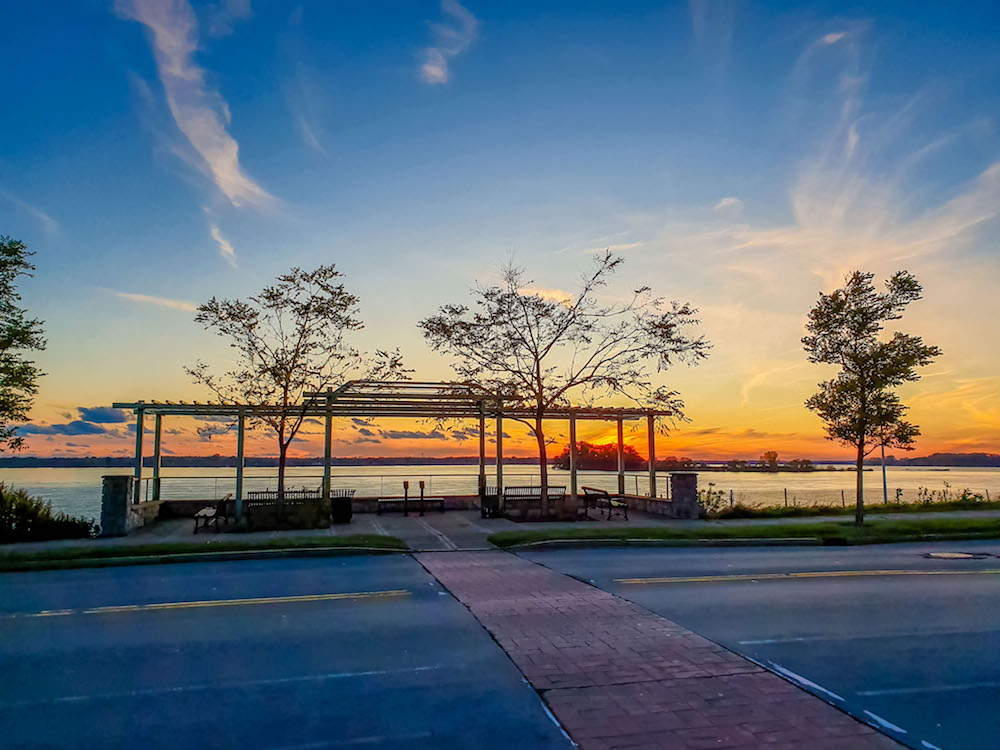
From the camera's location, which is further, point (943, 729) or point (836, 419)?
point (836, 419)

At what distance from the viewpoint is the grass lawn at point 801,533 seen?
1605 cm

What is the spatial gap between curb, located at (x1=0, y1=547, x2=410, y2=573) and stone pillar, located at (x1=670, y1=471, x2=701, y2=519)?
1123 centimetres

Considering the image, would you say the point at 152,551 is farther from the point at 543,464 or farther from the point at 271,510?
the point at 543,464

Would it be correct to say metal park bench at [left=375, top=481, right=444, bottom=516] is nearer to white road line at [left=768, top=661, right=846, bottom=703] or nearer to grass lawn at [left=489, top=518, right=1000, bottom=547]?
grass lawn at [left=489, top=518, right=1000, bottom=547]

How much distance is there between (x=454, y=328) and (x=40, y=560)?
547 inches

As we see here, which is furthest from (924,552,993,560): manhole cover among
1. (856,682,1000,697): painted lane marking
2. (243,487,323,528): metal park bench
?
(243,487,323,528): metal park bench

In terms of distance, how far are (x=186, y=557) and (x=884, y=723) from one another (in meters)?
12.1

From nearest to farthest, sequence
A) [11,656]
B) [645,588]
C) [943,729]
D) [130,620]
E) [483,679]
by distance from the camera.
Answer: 1. [943,729]
2. [483,679]
3. [11,656]
4. [130,620]
5. [645,588]

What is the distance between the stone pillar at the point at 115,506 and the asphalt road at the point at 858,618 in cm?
1105

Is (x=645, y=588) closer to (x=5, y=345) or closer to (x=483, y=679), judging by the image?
(x=483, y=679)

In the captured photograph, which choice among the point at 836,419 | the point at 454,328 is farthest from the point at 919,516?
the point at 454,328

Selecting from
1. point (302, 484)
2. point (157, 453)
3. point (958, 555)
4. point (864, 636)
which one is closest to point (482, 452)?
point (302, 484)

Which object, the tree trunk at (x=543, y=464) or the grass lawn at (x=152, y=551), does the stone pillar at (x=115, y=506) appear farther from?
the tree trunk at (x=543, y=464)

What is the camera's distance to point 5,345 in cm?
1997
